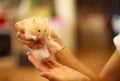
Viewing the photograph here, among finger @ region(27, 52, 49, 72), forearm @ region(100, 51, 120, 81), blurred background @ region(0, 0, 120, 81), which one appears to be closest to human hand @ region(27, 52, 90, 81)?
finger @ region(27, 52, 49, 72)

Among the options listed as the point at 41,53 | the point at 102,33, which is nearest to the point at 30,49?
the point at 41,53

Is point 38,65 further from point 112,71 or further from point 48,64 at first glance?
point 112,71

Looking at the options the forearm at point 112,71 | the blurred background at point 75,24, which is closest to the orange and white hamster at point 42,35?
the forearm at point 112,71

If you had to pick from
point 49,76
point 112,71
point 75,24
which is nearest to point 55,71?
point 49,76

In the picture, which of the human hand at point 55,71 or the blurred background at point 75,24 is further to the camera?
the blurred background at point 75,24

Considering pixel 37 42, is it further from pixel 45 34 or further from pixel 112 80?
pixel 112 80

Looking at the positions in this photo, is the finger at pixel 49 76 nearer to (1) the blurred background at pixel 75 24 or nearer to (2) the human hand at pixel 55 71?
(2) the human hand at pixel 55 71

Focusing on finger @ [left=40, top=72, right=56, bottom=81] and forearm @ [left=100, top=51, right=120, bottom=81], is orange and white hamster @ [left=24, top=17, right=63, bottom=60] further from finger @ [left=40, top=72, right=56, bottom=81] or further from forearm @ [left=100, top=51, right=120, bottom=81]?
forearm @ [left=100, top=51, right=120, bottom=81]
